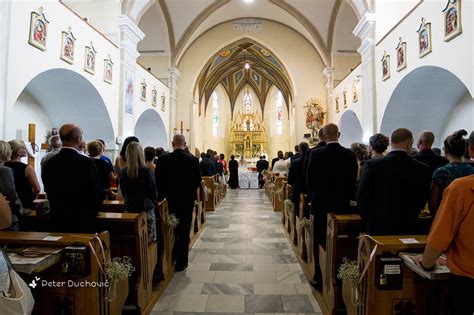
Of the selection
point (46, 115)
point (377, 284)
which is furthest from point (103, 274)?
point (46, 115)

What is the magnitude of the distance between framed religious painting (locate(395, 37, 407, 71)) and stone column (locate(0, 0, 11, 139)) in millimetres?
6754

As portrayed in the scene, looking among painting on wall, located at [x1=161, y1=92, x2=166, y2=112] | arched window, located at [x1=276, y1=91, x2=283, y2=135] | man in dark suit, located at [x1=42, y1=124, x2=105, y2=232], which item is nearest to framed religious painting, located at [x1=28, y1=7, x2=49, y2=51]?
man in dark suit, located at [x1=42, y1=124, x2=105, y2=232]

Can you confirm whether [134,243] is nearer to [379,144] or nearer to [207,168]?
[379,144]

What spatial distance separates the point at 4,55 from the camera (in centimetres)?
483

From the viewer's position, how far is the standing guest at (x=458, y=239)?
150cm

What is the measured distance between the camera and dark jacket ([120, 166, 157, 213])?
10.8 feet

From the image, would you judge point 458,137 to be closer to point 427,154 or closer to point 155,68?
point 427,154

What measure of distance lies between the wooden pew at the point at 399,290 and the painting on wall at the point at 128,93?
8351 mm

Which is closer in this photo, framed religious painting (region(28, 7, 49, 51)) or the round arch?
framed religious painting (region(28, 7, 49, 51))

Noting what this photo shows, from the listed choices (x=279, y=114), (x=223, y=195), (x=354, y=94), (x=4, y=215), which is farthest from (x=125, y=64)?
(x=279, y=114)

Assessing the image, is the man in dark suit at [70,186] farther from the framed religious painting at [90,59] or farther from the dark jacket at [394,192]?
the framed religious painting at [90,59]

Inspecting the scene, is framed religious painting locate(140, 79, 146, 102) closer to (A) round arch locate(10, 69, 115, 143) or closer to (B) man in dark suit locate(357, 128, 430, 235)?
(A) round arch locate(10, 69, 115, 143)

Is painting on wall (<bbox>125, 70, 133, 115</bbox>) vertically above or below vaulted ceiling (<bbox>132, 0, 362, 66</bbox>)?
below

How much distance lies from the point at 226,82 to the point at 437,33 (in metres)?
20.4
